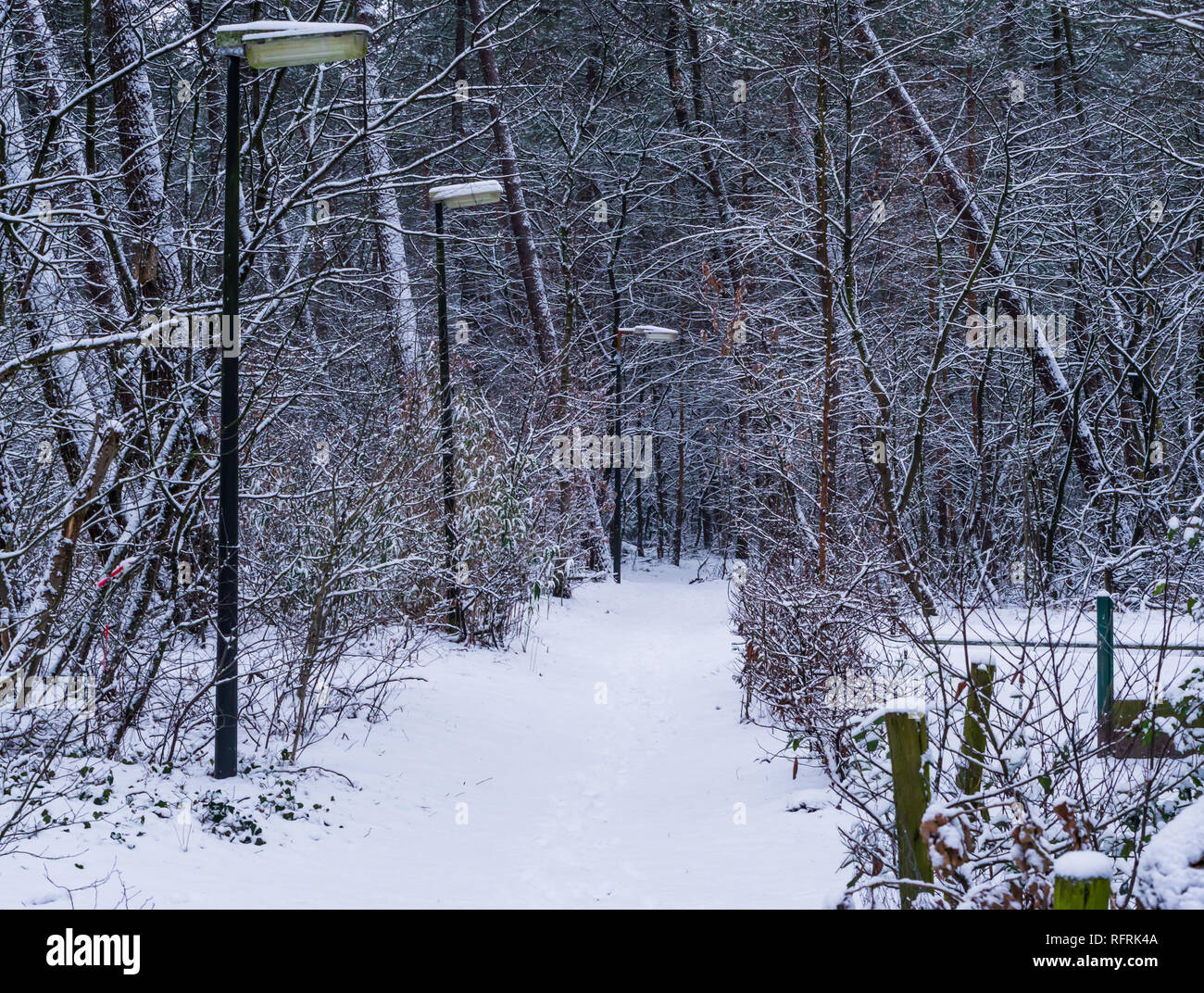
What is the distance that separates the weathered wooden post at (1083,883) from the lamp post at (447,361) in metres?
9.29

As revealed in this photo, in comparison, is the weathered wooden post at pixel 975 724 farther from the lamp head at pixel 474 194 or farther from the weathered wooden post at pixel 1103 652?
the lamp head at pixel 474 194

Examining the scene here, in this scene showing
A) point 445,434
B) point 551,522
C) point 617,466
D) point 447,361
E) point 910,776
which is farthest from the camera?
point 617,466

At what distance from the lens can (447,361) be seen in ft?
43.0

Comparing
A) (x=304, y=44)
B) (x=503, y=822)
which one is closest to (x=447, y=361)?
(x=304, y=44)

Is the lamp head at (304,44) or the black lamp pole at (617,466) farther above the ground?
the lamp head at (304,44)

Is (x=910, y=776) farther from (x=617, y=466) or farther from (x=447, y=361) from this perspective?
(x=617, y=466)

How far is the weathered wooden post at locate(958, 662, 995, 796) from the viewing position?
436 centimetres

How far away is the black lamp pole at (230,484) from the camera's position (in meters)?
7.22

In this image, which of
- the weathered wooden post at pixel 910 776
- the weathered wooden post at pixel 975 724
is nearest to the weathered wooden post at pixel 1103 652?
the weathered wooden post at pixel 975 724

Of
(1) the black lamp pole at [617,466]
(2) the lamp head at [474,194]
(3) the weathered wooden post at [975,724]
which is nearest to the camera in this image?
(3) the weathered wooden post at [975,724]

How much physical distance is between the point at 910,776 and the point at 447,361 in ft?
32.2

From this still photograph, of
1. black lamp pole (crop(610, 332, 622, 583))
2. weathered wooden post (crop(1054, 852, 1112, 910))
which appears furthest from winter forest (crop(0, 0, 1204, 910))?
black lamp pole (crop(610, 332, 622, 583))

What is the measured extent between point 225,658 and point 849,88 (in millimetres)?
8419
